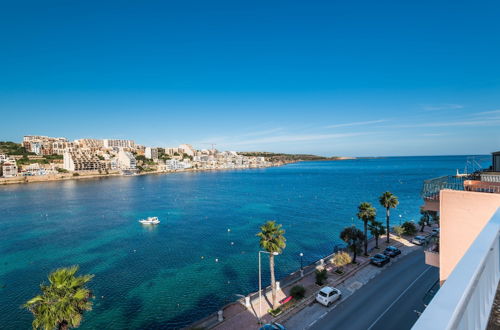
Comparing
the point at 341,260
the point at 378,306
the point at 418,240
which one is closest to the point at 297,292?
the point at 378,306

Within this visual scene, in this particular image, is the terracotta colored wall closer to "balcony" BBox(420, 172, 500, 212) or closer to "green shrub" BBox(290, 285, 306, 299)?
"balcony" BBox(420, 172, 500, 212)

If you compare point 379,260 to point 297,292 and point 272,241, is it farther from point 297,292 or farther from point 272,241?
point 272,241

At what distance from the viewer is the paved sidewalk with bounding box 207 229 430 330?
1677cm

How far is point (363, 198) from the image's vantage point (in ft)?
216

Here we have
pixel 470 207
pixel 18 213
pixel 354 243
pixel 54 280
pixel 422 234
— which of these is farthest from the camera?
pixel 18 213

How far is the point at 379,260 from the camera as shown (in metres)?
24.2

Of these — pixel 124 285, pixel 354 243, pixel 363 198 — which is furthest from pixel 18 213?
pixel 363 198

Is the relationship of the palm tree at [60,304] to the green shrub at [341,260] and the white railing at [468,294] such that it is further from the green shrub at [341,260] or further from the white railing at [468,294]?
the green shrub at [341,260]

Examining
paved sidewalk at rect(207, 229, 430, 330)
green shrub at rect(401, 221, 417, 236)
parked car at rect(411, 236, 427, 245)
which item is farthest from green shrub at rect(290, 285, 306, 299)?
green shrub at rect(401, 221, 417, 236)

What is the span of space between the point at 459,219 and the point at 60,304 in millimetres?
16837

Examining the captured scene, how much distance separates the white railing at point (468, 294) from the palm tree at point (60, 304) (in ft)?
45.3

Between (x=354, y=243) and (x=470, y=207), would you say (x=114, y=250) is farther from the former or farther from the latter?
(x=470, y=207)

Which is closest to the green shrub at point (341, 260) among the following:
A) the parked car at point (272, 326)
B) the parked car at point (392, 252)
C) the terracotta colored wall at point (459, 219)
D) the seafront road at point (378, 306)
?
the seafront road at point (378, 306)

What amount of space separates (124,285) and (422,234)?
1398 inches
